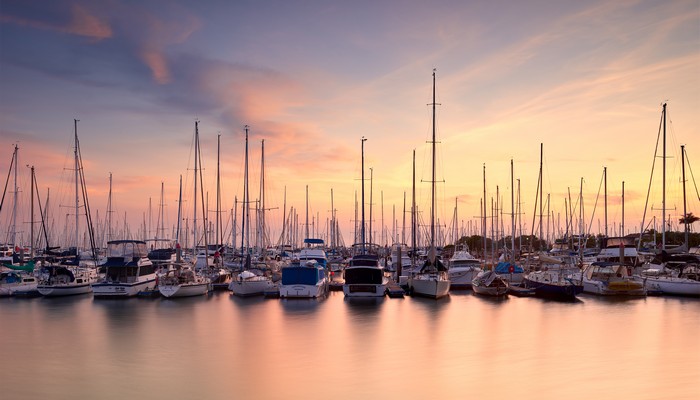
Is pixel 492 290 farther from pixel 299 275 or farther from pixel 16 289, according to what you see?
pixel 16 289

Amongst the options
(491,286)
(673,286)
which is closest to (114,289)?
(491,286)

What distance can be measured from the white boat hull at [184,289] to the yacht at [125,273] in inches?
104

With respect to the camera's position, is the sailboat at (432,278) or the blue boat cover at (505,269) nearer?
the sailboat at (432,278)

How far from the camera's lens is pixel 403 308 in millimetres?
45312

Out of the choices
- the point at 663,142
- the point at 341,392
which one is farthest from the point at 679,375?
the point at 663,142

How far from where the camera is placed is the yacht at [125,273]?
49.4 m

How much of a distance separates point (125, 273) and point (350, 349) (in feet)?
91.3

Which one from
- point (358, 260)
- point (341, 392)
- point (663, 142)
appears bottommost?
point (341, 392)

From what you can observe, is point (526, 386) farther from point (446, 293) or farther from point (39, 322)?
point (39, 322)

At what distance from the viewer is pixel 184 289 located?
50281 mm

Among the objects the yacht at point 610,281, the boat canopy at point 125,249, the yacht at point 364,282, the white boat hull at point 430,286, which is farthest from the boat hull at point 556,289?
the boat canopy at point 125,249

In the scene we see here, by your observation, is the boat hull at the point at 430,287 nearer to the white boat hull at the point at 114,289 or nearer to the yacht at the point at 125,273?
the yacht at the point at 125,273

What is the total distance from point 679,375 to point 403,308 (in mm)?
22481

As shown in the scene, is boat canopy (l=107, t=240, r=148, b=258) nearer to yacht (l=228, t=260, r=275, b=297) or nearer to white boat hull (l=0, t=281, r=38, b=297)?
white boat hull (l=0, t=281, r=38, b=297)
